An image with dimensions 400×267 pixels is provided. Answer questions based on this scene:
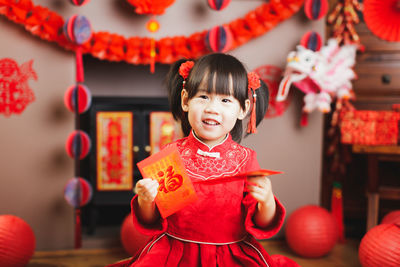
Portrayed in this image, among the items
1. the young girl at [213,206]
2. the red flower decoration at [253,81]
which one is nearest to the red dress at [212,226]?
the young girl at [213,206]

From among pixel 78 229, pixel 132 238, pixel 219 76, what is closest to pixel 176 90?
pixel 219 76

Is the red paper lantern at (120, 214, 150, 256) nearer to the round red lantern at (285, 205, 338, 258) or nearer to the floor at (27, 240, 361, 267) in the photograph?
the floor at (27, 240, 361, 267)

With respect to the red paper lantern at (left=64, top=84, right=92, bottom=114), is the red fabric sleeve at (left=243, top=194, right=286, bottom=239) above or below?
below

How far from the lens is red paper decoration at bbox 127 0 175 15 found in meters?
1.96

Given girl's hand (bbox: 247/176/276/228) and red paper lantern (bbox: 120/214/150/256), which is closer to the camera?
girl's hand (bbox: 247/176/276/228)

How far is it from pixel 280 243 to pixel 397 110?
1.22 m

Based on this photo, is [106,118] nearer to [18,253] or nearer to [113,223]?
[113,223]

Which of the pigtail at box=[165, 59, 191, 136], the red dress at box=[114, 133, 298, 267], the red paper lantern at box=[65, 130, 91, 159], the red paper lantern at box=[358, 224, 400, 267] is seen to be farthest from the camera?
the red paper lantern at box=[65, 130, 91, 159]

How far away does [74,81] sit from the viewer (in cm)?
212

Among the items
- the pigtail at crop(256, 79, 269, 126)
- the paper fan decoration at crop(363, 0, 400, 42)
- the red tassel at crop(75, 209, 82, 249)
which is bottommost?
the red tassel at crop(75, 209, 82, 249)

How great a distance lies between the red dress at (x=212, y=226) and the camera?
3.69 ft

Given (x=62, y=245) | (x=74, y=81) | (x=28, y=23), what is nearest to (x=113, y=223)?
(x=62, y=245)

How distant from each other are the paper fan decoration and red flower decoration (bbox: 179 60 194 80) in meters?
1.40

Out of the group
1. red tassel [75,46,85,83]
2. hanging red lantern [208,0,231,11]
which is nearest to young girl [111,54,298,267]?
hanging red lantern [208,0,231,11]
